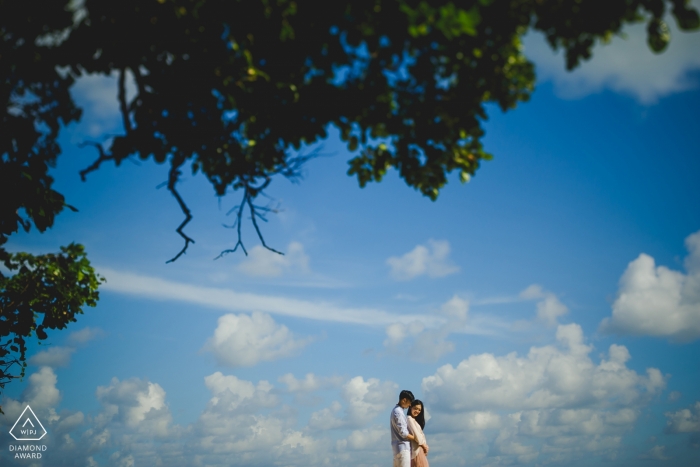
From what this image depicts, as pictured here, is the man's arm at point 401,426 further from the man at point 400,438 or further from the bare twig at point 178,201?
the bare twig at point 178,201

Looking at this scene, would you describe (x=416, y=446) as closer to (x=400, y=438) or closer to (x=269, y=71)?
(x=400, y=438)

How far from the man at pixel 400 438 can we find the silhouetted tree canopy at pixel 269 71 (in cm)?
673

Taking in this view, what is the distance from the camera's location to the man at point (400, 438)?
10.1m

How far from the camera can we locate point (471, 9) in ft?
13.0

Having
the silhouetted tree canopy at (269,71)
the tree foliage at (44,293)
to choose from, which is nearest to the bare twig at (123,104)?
the silhouetted tree canopy at (269,71)

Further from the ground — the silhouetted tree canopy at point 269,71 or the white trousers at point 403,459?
the silhouetted tree canopy at point 269,71

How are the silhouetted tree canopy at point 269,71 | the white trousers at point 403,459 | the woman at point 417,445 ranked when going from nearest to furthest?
the silhouetted tree canopy at point 269,71 → the white trousers at point 403,459 → the woman at point 417,445

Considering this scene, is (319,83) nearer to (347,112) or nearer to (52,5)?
(347,112)

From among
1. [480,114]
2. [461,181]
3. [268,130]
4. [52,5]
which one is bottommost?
[461,181]

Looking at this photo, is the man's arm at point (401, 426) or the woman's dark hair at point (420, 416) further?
the woman's dark hair at point (420, 416)

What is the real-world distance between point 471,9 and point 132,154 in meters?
4.21

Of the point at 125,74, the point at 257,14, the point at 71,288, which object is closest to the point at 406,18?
the point at 257,14

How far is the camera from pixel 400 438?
10.1 m

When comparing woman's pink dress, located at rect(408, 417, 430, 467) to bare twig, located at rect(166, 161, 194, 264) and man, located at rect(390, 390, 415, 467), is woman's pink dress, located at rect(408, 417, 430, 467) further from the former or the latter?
bare twig, located at rect(166, 161, 194, 264)
